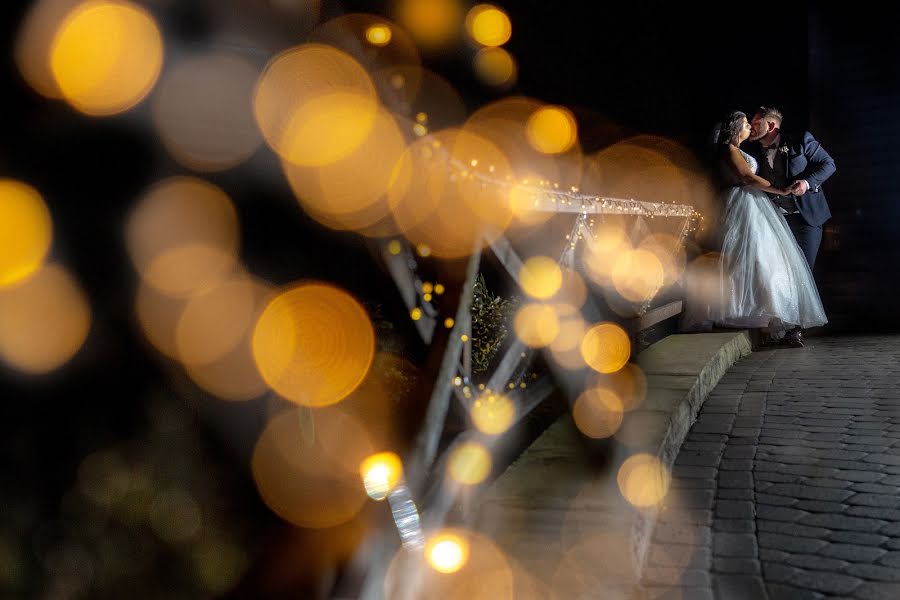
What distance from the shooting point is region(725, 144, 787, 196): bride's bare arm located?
7.54m

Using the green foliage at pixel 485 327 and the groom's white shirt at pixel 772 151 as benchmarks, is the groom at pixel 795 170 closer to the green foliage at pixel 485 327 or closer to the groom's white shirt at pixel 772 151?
the groom's white shirt at pixel 772 151

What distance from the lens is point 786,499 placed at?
10.7 feet

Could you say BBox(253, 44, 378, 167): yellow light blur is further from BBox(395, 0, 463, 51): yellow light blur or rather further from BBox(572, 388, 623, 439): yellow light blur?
BBox(395, 0, 463, 51): yellow light blur

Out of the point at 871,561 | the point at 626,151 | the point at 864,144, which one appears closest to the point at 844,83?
the point at 864,144

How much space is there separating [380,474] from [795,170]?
7.55 m

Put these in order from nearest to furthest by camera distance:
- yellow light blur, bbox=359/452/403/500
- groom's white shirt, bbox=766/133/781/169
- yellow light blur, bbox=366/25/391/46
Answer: yellow light blur, bbox=359/452/403/500 < yellow light blur, bbox=366/25/391/46 < groom's white shirt, bbox=766/133/781/169

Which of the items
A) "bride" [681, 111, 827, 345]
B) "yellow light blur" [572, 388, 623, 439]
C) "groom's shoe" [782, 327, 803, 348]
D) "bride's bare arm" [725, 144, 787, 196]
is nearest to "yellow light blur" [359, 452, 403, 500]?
"yellow light blur" [572, 388, 623, 439]

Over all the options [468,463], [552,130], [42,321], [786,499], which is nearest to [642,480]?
[786,499]

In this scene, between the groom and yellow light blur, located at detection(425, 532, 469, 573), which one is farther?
the groom

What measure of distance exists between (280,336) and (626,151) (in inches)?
248

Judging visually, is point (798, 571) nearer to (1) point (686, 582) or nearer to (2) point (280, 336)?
(1) point (686, 582)

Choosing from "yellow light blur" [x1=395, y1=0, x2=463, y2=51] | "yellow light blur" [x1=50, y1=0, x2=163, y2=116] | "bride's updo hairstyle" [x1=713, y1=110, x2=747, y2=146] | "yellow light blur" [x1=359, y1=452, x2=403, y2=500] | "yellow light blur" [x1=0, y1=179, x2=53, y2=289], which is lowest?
"bride's updo hairstyle" [x1=713, y1=110, x2=747, y2=146]

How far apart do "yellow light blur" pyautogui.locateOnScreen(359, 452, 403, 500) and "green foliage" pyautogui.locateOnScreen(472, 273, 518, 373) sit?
82.8 inches

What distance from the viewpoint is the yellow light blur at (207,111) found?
1431mm
